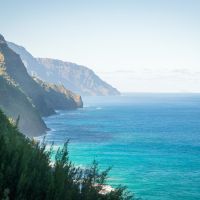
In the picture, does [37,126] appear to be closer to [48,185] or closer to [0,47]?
→ [0,47]

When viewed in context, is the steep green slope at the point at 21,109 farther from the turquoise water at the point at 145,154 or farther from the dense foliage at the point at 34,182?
the dense foliage at the point at 34,182

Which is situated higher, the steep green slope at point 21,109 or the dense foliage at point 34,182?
the steep green slope at point 21,109

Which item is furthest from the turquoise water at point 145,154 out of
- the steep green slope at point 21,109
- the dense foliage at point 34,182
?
the dense foliage at point 34,182

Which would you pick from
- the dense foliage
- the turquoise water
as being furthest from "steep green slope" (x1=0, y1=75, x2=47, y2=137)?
the dense foliage

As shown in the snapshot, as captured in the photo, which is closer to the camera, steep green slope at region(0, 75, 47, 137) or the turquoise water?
the turquoise water

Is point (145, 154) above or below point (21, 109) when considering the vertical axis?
below

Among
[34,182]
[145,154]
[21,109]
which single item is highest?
[21,109]

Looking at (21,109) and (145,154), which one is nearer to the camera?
(145,154)

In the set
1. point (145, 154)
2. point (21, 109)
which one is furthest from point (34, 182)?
point (21, 109)

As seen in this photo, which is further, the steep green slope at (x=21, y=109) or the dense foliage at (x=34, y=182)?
the steep green slope at (x=21, y=109)

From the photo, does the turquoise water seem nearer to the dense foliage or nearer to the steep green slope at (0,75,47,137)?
the steep green slope at (0,75,47,137)

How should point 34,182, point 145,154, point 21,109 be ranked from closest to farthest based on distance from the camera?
1. point 34,182
2. point 145,154
3. point 21,109

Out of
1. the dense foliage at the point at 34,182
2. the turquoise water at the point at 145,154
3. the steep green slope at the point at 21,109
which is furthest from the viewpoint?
the steep green slope at the point at 21,109

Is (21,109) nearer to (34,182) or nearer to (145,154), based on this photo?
(145,154)
